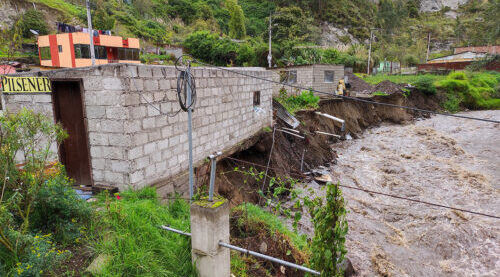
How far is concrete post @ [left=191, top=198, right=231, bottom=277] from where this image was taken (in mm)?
3693

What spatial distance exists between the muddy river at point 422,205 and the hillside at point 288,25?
46.6 feet

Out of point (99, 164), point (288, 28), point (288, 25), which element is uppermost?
point (288, 25)

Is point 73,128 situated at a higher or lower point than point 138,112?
lower

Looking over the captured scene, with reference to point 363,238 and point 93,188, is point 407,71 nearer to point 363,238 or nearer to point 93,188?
point 363,238

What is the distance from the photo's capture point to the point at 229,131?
31.2ft

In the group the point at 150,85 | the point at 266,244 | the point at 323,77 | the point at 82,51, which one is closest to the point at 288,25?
the point at 323,77

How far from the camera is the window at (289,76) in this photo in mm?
21297

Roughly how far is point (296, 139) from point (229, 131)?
239 inches

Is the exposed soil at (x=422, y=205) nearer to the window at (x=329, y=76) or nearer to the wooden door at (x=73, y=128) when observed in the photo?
the window at (x=329, y=76)

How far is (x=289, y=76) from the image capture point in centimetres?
2145

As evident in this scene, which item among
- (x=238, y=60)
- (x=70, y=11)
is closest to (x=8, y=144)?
(x=238, y=60)

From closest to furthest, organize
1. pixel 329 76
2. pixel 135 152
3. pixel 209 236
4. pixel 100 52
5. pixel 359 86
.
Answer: pixel 209 236 < pixel 135 152 < pixel 329 76 < pixel 100 52 < pixel 359 86

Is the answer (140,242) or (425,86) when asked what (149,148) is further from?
(425,86)

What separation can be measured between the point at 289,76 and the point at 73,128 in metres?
17.2
